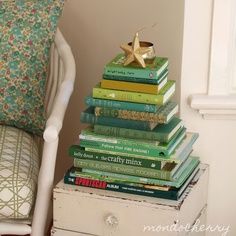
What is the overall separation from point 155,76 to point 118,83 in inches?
4.2

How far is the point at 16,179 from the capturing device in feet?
5.33

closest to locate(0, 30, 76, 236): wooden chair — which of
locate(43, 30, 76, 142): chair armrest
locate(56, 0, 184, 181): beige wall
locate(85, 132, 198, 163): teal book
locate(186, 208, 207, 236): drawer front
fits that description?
locate(43, 30, 76, 142): chair armrest

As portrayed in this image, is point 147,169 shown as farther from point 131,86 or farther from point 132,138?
point 131,86

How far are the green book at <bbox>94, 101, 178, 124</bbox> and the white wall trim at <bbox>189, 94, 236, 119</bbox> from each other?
0.14 meters

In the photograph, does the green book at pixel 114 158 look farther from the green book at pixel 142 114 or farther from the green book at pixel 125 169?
the green book at pixel 142 114

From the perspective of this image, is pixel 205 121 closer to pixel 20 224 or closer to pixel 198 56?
pixel 198 56

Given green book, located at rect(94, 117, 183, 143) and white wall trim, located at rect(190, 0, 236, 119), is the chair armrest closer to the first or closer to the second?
green book, located at rect(94, 117, 183, 143)

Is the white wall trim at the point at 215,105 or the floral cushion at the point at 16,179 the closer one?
the floral cushion at the point at 16,179

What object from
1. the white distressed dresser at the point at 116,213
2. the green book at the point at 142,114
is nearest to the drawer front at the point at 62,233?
the white distressed dresser at the point at 116,213

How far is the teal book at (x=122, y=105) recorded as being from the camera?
157 centimetres

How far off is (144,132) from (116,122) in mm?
85

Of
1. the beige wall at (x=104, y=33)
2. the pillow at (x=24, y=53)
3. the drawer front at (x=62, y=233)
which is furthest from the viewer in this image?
the beige wall at (x=104, y=33)

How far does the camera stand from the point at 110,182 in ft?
5.32

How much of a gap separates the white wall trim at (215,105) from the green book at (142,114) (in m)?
0.14
